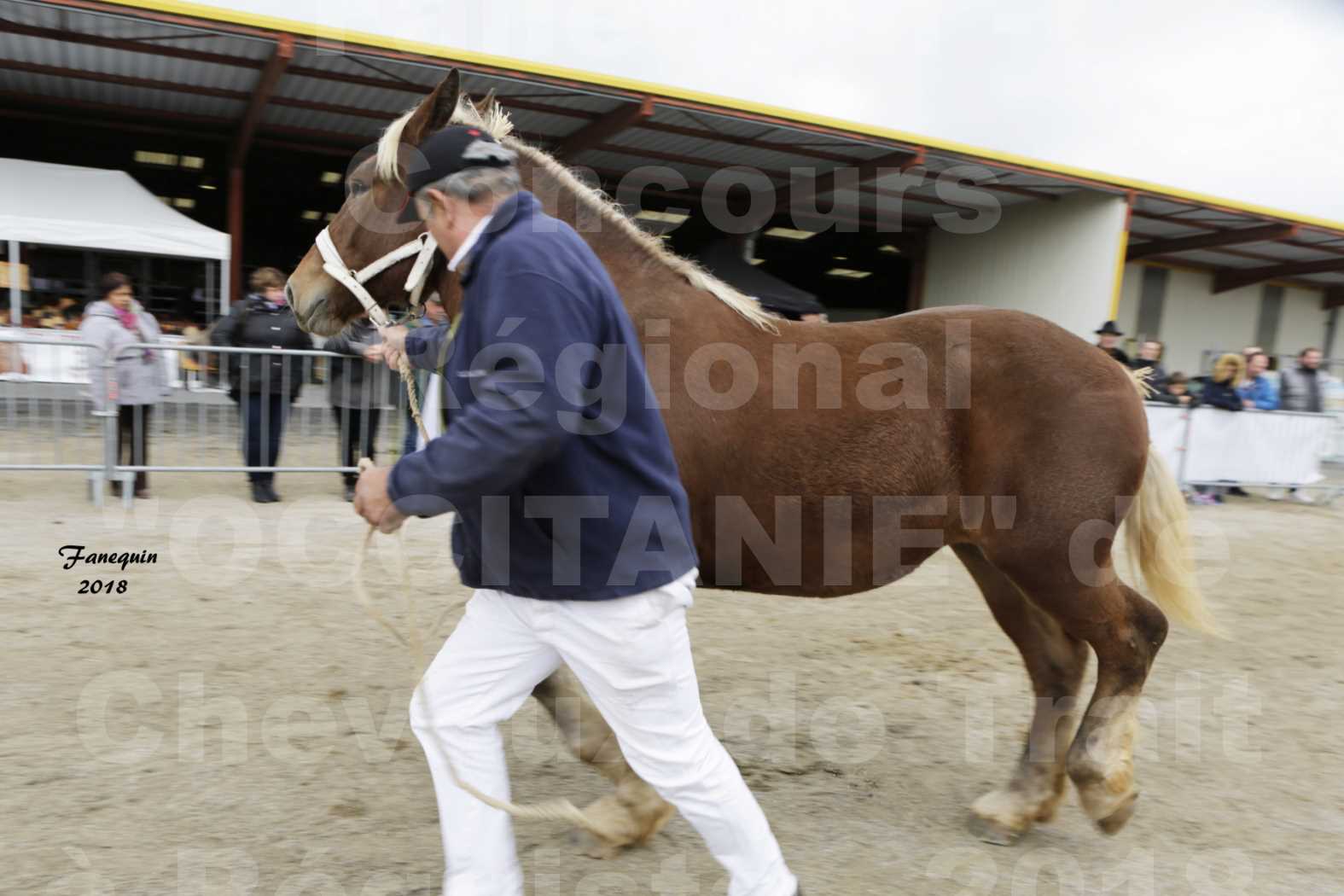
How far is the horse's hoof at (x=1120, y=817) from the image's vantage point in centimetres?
280

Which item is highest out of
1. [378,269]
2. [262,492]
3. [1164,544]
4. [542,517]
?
[378,269]

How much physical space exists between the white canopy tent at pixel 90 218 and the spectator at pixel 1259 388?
522 inches

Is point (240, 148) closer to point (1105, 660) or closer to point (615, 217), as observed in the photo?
point (615, 217)

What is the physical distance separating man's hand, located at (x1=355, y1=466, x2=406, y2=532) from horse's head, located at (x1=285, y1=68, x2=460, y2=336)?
0.84 m

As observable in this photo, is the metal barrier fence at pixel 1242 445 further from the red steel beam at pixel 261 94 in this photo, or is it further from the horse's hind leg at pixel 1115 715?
the red steel beam at pixel 261 94

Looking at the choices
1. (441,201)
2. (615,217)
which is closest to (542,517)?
(441,201)

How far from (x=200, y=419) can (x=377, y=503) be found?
225 inches

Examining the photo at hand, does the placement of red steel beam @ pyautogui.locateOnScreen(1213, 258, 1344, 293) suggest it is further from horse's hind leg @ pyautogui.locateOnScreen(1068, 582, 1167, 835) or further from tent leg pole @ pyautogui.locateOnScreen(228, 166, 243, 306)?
horse's hind leg @ pyautogui.locateOnScreen(1068, 582, 1167, 835)

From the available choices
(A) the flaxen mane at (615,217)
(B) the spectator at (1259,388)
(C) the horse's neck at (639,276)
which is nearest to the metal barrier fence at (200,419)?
(A) the flaxen mane at (615,217)

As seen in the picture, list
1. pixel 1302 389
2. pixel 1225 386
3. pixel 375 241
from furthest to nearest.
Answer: pixel 1302 389 < pixel 1225 386 < pixel 375 241

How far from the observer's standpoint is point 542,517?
73.0 inches

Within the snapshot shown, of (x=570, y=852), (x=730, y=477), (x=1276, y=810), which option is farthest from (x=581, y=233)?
(x=1276, y=810)

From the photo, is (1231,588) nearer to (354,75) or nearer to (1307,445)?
(1307,445)

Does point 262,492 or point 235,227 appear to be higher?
point 235,227
